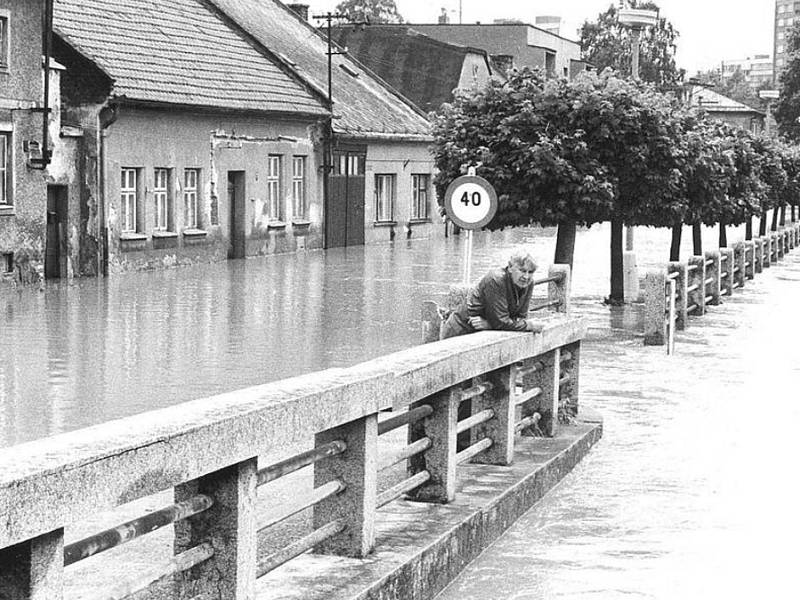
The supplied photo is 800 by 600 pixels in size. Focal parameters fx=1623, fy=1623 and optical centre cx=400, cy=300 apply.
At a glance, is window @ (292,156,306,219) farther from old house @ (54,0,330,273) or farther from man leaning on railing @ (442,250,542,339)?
man leaning on railing @ (442,250,542,339)

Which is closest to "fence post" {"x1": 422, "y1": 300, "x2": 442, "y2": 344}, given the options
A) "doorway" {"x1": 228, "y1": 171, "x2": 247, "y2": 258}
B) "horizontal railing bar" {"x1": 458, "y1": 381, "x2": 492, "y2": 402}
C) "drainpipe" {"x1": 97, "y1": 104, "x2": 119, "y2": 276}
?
"horizontal railing bar" {"x1": 458, "y1": 381, "x2": 492, "y2": 402}

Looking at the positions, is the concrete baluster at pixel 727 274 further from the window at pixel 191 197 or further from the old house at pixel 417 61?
the old house at pixel 417 61

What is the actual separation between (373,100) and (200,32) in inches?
421

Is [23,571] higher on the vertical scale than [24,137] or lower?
lower

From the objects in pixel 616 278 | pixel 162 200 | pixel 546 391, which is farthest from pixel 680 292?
pixel 162 200

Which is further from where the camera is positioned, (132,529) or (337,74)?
(337,74)

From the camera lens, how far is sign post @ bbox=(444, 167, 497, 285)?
15664 mm

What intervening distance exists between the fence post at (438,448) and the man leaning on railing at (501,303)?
1773 millimetres

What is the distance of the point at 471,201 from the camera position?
52.0ft

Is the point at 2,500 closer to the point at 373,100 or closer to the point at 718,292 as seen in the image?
the point at 718,292

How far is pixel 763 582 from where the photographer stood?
861 cm

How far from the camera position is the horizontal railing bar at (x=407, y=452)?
8125 mm

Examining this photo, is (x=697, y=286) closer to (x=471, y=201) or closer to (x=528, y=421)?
(x=471, y=201)

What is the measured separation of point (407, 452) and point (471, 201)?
25.6ft
